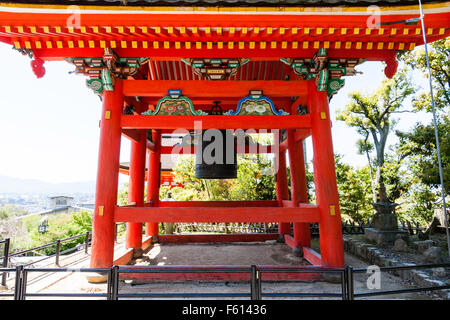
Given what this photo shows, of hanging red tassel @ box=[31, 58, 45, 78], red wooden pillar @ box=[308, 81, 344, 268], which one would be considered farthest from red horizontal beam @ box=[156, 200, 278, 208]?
hanging red tassel @ box=[31, 58, 45, 78]

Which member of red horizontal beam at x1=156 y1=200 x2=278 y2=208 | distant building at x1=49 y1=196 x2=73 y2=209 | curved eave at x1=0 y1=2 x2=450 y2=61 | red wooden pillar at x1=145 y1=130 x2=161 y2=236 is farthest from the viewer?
distant building at x1=49 y1=196 x2=73 y2=209

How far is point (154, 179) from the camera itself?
8617 mm

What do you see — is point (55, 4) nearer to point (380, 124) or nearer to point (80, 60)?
point (80, 60)

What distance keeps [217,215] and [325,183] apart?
228cm

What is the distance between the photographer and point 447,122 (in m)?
9.88

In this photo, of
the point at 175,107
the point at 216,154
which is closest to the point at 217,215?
the point at 216,154

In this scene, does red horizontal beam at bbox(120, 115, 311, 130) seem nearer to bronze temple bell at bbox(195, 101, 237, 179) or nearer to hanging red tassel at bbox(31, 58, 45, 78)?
bronze temple bell at bbox(195, 101, 237, 179)

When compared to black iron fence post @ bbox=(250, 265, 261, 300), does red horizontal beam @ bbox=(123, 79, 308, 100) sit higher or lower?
higher

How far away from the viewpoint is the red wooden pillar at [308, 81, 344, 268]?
4914 millimetres

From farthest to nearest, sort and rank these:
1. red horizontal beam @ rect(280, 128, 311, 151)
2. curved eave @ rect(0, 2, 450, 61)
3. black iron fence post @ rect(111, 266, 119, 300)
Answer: red horizontal beam @ rect(280, 128, 311, 151), curved eave @ rect(0, 2, 450, 61), black iron fence post @ rect(111, 266, 119, 300)

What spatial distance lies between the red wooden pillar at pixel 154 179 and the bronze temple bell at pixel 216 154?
10.3ft

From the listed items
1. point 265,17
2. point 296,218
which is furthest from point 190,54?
point 296,218

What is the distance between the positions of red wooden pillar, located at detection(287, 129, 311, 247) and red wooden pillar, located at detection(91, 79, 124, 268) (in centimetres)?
470

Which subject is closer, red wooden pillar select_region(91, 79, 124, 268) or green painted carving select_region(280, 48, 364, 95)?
red wooden pillar select_region(91, 79, 124, 268)
